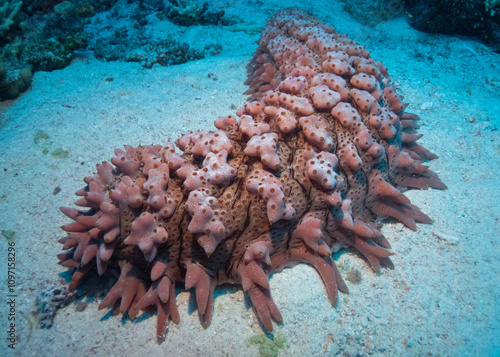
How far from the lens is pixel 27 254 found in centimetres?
256

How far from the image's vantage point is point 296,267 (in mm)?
2480

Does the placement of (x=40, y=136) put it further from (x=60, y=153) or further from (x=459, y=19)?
(x=459, y=19)

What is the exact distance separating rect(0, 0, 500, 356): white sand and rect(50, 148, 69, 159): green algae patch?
0.16 feet

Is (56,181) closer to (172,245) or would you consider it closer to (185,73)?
(172,245)

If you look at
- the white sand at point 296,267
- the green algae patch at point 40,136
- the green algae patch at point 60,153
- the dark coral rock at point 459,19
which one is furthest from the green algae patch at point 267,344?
the dark coral rock at point 459,19

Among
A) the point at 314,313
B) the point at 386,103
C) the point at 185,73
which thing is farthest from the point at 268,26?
the point at 314,313

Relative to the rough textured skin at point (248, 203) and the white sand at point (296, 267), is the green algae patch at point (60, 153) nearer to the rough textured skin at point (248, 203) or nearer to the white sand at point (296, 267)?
the white sand at point (296, 267)

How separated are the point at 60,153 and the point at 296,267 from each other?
325cm

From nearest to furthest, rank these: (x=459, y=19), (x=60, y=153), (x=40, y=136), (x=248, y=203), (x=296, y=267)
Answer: (x=248, y=203)
(x=296, y=267)
(x=60, y=153)
(x=40, y=136)
(x=459, y=19)

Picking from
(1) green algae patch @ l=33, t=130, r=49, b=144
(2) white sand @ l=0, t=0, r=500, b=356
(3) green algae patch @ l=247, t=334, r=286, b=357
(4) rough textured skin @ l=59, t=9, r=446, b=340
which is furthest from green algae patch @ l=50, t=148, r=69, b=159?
(3) green algae patch @ l=247, t=334, r=286, b=357

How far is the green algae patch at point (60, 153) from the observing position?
3.46m

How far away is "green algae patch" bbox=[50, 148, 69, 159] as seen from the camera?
3463mm

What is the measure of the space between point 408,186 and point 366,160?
3.11 feet

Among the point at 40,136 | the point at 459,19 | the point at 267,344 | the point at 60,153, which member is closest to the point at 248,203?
the point at 267,344
